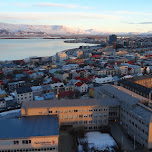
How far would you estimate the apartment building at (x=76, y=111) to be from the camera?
341 centimetres

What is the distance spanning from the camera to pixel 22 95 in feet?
16.7

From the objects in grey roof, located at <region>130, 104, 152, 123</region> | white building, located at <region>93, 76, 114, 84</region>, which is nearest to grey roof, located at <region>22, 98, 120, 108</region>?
grey roof, located at <region>130, 104, 152, 123</region>

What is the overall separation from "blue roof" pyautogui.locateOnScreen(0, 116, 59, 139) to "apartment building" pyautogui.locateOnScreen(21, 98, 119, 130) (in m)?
0.17

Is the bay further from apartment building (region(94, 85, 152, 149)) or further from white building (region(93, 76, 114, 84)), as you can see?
apartment building (region(94, 85, 152, 149))

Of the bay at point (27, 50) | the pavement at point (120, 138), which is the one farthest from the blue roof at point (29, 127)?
the bay at point (27, 50)

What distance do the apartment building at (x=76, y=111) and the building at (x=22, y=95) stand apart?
5.31 ft

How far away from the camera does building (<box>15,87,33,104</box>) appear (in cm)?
505

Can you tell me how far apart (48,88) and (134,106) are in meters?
3.01

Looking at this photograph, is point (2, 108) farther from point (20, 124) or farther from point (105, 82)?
point (105, 82)

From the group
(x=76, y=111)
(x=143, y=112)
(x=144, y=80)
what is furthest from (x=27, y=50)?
(x=143, y=112)

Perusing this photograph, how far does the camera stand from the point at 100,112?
3533 mm

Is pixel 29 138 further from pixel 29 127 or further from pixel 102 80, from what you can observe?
pixel 102 80

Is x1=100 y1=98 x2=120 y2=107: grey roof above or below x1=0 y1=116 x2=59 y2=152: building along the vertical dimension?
above

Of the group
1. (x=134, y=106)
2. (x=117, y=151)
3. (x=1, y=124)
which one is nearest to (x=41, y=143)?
(x=1, y=124)
